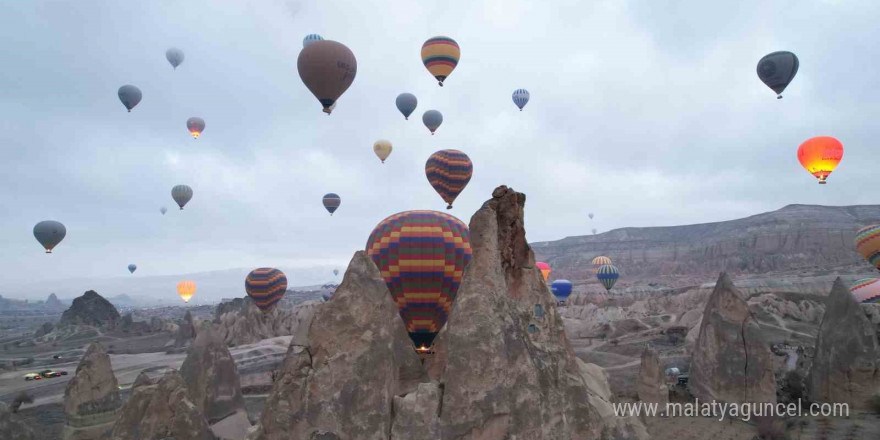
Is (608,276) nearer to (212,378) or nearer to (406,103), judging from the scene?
(406,103)

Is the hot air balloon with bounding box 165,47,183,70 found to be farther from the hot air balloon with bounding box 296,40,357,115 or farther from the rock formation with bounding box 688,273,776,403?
the rock formation with bounding box 688,273,776,403

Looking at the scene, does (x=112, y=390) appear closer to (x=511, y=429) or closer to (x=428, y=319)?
(x=428, y=319)

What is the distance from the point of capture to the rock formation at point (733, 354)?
15250 millimetres

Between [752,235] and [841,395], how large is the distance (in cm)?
11733

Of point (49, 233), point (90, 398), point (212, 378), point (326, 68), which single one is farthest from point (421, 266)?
point (49, 233)

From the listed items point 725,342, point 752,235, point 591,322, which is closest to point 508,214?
point 725,342

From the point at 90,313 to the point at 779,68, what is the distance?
86084mm

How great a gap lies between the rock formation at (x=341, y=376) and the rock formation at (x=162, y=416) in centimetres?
380

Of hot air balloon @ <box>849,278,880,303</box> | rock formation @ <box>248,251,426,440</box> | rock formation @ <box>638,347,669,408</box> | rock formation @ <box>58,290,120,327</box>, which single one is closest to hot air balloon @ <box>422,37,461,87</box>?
rock formation @ <box>638,347,669,408</box>

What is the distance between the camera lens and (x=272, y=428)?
6.72 metres

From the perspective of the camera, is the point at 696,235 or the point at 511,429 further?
the point at 696,235

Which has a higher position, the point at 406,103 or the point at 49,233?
the point at 406,103

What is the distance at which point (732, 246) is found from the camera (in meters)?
115

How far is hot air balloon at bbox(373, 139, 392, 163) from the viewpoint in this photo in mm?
47000
